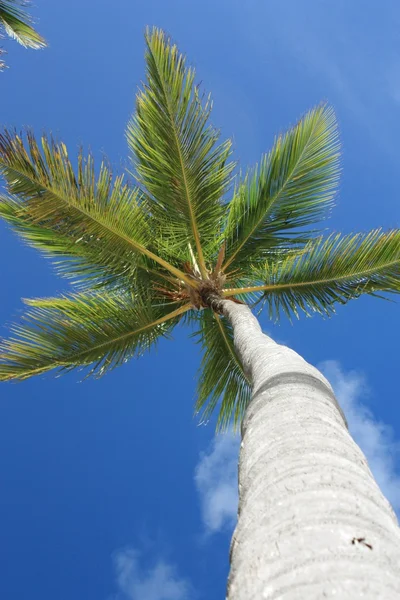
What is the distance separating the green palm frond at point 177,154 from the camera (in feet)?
21.6

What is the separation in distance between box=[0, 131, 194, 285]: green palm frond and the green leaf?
146 centimetres

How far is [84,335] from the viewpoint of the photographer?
640cm

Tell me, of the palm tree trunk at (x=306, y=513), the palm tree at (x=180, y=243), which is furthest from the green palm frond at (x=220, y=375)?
the palm tree trunk at (x=306, y=513)

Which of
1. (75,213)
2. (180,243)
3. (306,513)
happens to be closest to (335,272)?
(180,243)

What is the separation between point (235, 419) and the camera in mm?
8469

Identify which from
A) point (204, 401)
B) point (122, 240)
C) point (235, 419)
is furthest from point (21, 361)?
point (235, 419)

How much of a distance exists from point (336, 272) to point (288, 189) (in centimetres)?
124

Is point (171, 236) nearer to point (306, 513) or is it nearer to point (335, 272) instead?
point (335, 272)

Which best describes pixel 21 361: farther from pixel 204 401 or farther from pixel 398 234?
pixel 398 234

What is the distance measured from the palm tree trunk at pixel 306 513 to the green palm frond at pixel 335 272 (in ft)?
13.2

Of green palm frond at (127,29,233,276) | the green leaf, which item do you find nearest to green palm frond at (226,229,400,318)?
the green leaf

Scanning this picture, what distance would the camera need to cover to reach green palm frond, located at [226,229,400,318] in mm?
6684

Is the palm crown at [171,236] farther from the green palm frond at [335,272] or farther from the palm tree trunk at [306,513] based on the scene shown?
the palm tree trunk at [306,513]

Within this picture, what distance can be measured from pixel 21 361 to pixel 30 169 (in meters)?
2.11
